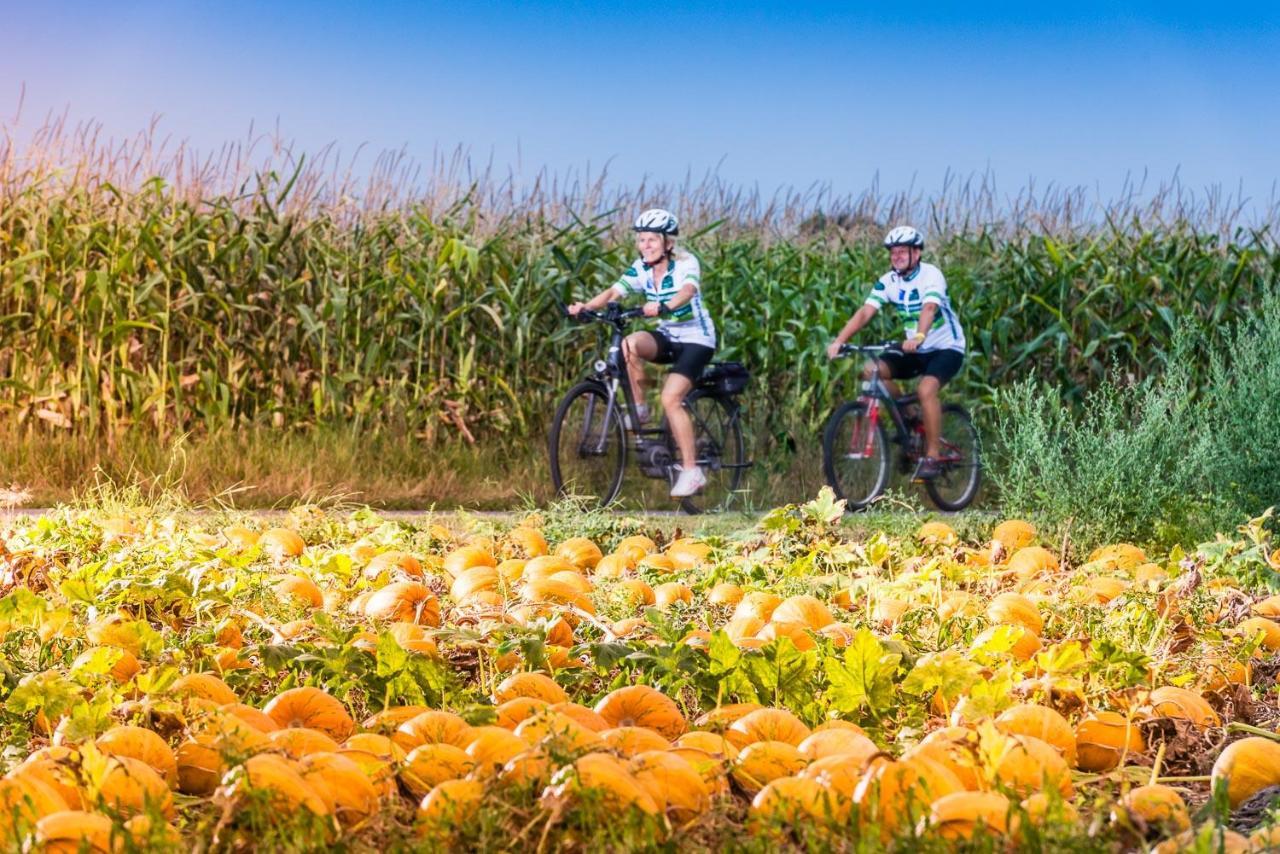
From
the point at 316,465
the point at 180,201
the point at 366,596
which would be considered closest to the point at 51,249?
the point at 180,201

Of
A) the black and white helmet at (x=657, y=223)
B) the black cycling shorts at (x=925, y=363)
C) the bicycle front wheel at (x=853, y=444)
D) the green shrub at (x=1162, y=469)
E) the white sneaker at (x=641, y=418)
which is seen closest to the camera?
the green shrub at (x=1162, y=469)

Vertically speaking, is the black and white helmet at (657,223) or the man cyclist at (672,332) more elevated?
the black and white helmet at (657,223)

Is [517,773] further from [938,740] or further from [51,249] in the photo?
[51,249]

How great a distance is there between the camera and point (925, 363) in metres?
9.07

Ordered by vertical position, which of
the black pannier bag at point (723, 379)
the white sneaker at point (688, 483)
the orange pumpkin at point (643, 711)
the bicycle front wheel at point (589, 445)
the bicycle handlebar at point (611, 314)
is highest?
the bicycle handlebar at point (611, 314)

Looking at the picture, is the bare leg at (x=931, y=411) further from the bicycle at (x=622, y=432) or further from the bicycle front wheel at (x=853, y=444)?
the bicycle at (x=622, y=432)

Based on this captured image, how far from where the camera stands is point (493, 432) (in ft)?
32.1

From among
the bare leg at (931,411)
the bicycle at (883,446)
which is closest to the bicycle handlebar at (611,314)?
the bicycle at (883,446)

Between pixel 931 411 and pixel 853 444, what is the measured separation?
1.75 feet

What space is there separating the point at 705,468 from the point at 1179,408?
11.4 feet

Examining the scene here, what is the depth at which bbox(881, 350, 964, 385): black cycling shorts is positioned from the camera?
8930 mm

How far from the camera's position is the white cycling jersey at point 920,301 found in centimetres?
886

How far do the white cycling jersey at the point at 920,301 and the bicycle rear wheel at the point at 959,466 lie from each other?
24.0 inches

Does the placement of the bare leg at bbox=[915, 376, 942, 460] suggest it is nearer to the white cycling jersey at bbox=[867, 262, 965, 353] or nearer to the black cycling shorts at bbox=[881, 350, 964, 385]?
the black cycling shorts at bbox=[881, 350, 964, 385]
